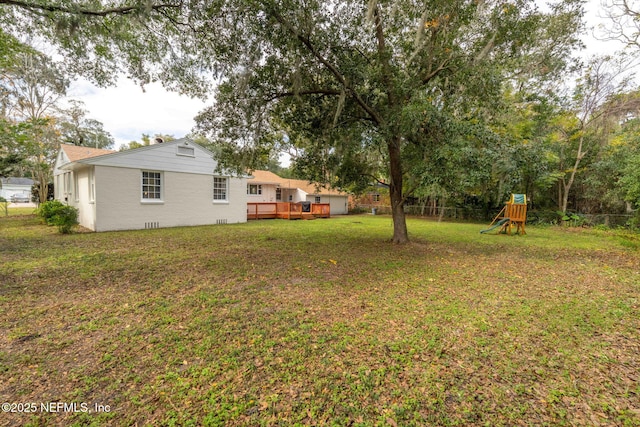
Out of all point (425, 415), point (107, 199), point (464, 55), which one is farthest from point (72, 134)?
point (425, 415)

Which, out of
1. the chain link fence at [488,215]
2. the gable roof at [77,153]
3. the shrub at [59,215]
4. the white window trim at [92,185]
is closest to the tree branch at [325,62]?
the chain link fence at [488,215]

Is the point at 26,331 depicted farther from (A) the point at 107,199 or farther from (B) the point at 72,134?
(B) the point at 72,134

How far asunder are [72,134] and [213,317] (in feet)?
94.9

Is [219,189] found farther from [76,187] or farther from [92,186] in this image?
[76,187]

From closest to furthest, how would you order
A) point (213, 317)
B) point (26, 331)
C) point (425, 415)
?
point (425, 415) < point (26, 331) < point (213, 317)

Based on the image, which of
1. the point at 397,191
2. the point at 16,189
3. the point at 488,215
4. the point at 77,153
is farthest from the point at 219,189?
the point at 16,189

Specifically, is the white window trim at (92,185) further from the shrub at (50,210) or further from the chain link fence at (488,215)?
the chain link fence at (488,215)

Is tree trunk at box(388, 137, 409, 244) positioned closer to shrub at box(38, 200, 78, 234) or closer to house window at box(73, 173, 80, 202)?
shrub at box(38, 200, 78, 234)

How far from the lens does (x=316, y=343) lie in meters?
2.76

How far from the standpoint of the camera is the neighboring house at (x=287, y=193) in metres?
21.0

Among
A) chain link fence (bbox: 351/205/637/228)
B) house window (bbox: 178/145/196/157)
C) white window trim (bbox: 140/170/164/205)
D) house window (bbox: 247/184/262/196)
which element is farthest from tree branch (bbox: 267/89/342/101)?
house window (bbox: 247/184/262/196)

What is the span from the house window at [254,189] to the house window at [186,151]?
817 cm

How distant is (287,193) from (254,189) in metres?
3.85

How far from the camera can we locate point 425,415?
1.85 m
